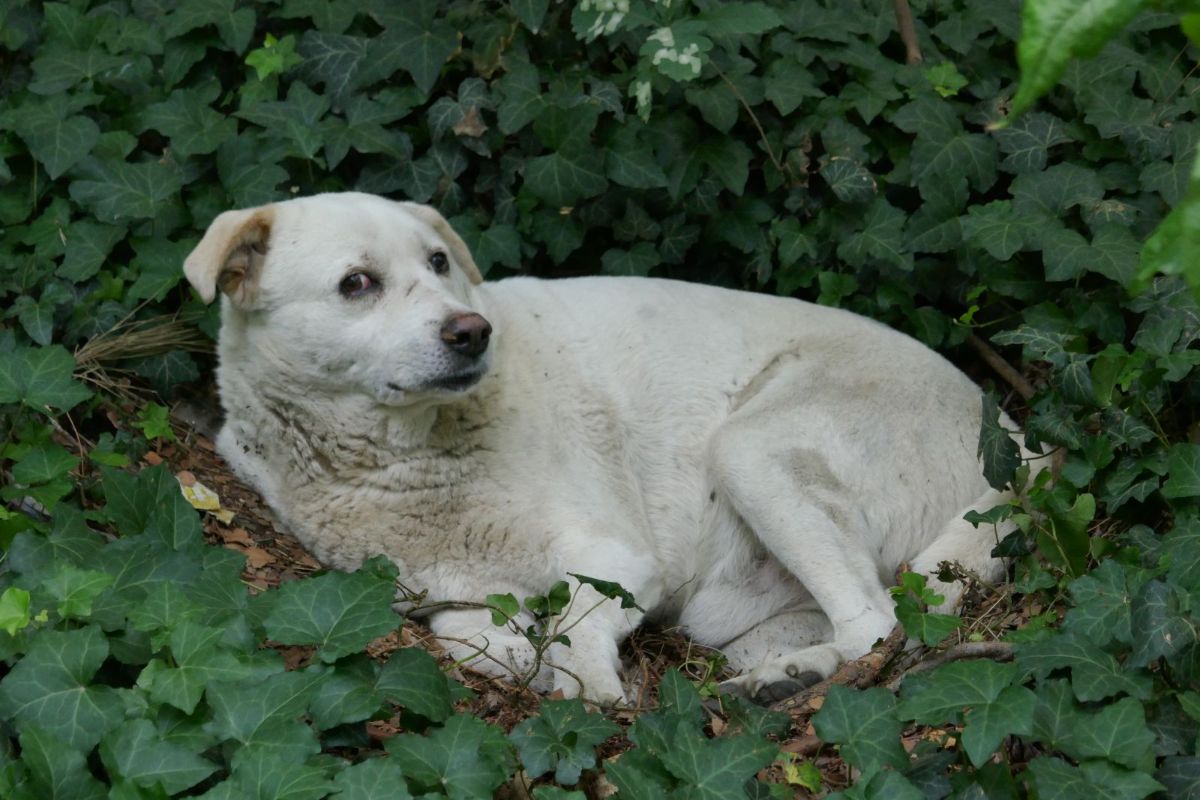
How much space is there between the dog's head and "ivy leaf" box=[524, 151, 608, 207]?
94 centimetres

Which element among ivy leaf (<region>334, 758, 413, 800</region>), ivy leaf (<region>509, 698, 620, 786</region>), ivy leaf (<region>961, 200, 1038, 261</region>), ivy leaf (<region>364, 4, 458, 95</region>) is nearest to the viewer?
ivy leaf (<region>334, 758, 413, 800</region>)

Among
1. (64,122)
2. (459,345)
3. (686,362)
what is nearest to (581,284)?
(686,362)

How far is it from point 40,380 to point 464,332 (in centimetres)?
119

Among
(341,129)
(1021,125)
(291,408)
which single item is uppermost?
(1021,125)

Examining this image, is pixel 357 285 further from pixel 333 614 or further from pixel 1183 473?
pixel 1183 473

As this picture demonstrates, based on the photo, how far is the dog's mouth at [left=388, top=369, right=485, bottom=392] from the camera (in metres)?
3.71

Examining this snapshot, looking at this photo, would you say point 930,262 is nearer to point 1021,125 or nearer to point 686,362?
point 1021,125

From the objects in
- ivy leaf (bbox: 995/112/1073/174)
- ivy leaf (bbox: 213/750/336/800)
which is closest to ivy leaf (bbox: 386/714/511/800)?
ivy leaf (bbox: 213/750/336/800)

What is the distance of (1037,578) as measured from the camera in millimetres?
3645

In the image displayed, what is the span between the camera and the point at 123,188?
15.4 feet

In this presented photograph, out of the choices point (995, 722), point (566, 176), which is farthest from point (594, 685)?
point (566, 176)

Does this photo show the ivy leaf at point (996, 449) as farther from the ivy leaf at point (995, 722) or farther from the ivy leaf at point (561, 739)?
the ivy leaf at point (561, 739)

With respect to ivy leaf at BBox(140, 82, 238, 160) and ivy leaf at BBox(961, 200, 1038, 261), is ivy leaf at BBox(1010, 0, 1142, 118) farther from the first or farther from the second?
ivy leaf at BBox(140, 82, 238, 160)

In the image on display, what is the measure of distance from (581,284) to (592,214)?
569 millimetres
